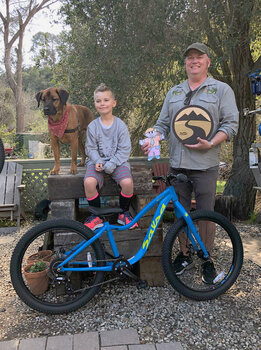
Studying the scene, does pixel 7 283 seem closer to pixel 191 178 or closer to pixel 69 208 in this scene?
pixel 69 208

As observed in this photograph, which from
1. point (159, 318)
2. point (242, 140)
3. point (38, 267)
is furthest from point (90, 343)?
point (242, 140)

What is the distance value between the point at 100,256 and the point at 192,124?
1411mm

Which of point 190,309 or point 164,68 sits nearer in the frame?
point 190,309

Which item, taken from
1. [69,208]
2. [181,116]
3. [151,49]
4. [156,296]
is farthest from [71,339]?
[151,49]

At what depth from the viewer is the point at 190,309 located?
2.58 m

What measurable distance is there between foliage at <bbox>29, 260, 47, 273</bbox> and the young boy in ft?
2.04

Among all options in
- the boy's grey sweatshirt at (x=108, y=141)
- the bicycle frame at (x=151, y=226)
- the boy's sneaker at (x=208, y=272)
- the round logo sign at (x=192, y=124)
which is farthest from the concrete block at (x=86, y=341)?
the round logo sign at (x=192, y=124)

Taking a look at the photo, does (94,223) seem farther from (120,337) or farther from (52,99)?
(52,99)

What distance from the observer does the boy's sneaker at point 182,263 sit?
2932 millimetres

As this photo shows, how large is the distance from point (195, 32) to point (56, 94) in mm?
2238

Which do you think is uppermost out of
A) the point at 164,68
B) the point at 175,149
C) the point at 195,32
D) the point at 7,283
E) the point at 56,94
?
the point at 195,32

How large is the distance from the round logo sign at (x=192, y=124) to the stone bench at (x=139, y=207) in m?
0.57

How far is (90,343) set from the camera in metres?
2.15

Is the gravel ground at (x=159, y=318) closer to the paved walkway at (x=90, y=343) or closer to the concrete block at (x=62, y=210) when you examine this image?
the paved walkway at (x=90, y=343)
